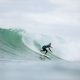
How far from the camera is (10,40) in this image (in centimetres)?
2864

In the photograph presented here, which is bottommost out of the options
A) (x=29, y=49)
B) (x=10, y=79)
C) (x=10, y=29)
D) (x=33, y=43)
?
(x=10, y=79)

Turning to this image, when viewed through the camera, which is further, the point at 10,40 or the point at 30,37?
the point at 30,37

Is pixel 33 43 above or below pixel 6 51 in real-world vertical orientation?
above

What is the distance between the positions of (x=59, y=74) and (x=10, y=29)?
2448 cm

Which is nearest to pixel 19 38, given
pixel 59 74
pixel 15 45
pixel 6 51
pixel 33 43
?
pixel 33 43

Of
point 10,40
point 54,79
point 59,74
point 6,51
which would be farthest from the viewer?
point 10,40

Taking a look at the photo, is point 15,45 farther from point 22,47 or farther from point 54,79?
point 54,79

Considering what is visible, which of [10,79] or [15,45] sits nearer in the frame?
[10,79]

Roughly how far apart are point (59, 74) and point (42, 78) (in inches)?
30.2

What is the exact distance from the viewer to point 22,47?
26.6 metres

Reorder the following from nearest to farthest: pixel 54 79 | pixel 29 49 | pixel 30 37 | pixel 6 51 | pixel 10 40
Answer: pixel 54 79, pixel 6 51, pixel 29 49, pixel 10 40, pixel 30 37

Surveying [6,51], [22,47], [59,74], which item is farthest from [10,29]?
[59,74]

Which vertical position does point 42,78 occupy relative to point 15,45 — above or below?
below

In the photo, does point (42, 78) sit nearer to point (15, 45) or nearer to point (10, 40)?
point (15, 45)
